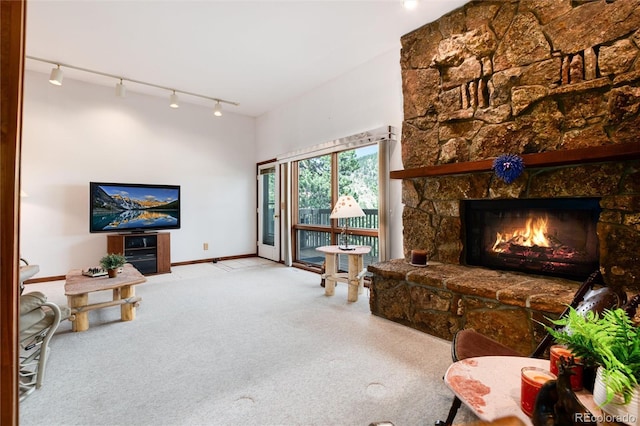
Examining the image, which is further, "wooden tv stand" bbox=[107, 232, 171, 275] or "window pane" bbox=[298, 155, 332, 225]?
"window pane" bbox=[298, 155, 332, 225]

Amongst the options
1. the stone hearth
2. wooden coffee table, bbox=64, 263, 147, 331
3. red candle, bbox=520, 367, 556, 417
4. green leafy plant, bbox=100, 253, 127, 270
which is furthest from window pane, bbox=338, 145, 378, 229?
red candle, bbox=520, 367, 556, 417

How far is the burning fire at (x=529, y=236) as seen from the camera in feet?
8.64

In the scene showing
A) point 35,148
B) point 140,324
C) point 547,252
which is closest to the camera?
point 547,252

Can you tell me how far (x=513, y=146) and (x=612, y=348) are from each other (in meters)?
2.26

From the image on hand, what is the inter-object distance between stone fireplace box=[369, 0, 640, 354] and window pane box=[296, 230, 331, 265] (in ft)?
6.39

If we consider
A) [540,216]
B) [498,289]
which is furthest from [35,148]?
[540,216]

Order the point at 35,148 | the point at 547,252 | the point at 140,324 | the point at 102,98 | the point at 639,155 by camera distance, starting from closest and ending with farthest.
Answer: the point at 639,155 → the point at 547,252 → the point at 140,324 → the point at 35,148 → the point at 102,98

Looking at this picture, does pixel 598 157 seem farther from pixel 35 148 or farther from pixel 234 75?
pixel 35 148

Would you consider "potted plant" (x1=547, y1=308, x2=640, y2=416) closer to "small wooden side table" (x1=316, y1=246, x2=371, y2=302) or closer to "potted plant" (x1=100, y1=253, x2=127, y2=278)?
"small wooden side table" (x1=316, y1=246, x2=371, y2=302)

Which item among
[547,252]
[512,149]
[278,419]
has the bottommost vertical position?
[278,419]

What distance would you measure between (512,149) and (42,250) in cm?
618

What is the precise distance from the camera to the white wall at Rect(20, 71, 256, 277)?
4398 millimetres

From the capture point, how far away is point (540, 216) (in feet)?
8.70

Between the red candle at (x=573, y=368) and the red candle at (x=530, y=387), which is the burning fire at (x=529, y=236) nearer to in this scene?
the red candle at (x=573, y=368)
